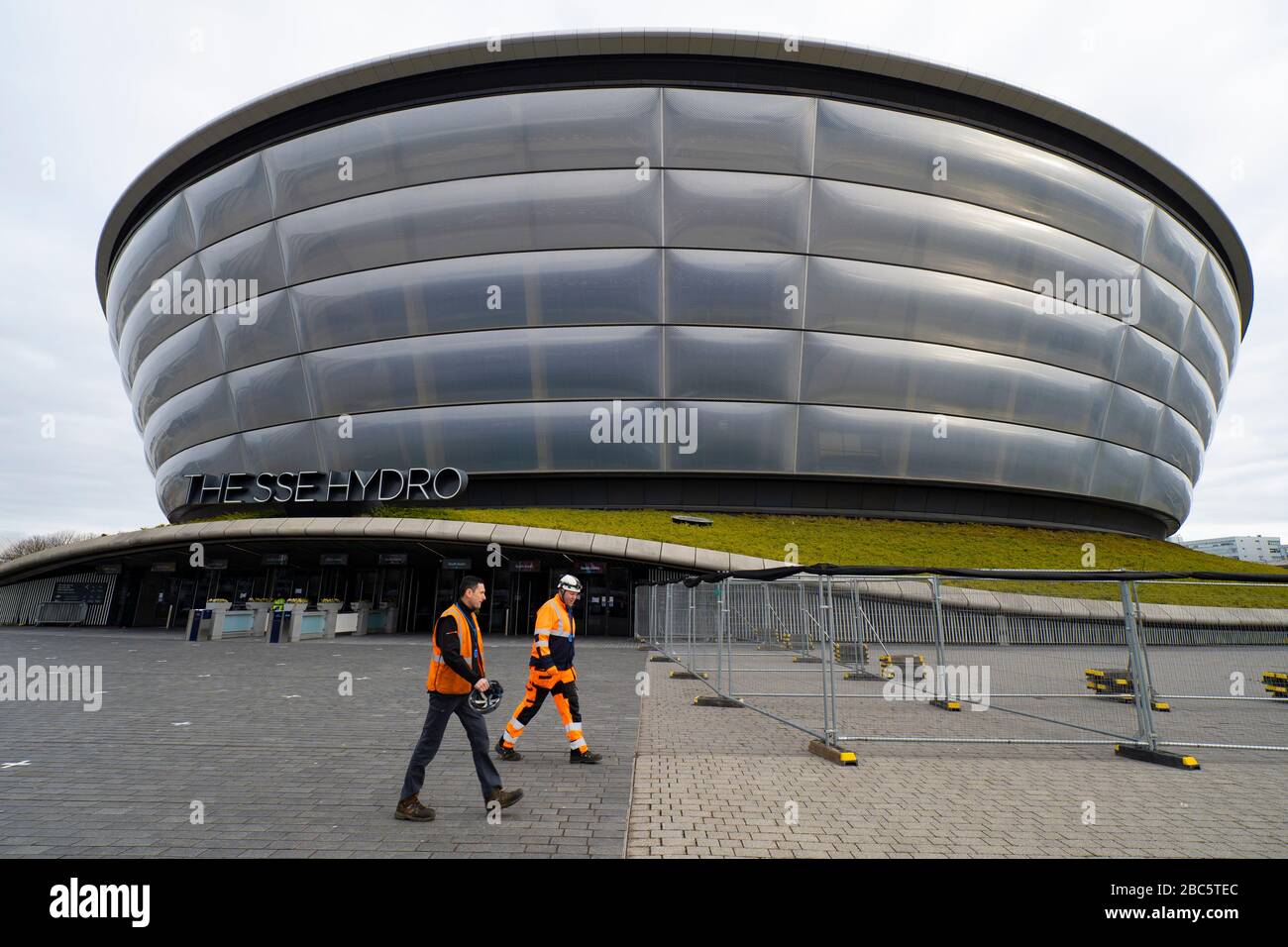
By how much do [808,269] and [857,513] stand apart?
1208cm

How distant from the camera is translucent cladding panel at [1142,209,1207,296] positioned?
36.6 metres

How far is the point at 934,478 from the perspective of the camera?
1264 inches

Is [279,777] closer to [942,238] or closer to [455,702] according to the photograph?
[455,702]

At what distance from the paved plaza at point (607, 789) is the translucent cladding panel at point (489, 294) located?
2279 cm

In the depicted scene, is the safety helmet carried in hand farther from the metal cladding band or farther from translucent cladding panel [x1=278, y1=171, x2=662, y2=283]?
translucent cladding panel [x1=278, y1=171, x2=662, y2=283]

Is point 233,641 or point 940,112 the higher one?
point 940,112

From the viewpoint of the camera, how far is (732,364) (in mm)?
30578

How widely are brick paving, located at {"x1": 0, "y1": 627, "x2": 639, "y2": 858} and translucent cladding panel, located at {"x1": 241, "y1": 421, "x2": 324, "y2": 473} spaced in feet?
70.4

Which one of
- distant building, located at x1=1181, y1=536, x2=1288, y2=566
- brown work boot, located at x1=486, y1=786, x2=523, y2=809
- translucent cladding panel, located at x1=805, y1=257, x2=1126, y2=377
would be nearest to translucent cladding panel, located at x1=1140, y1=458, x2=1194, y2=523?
translucent cladding panel, located at x1=805, y1=257, x2=1126, y2=377

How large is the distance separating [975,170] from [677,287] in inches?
646

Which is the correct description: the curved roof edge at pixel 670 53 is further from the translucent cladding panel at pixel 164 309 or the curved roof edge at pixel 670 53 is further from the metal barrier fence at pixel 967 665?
the metal barrier fence at pixel 967 665

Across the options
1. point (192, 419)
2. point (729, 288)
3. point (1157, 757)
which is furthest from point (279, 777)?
point (192, 419)

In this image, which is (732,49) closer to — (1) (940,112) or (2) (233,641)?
(1) (940,112)
